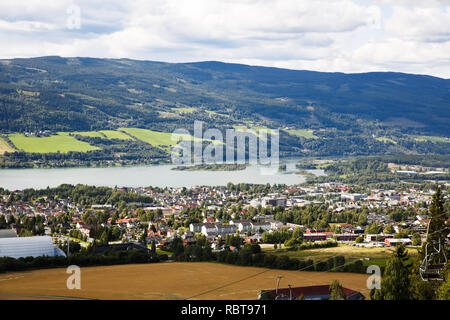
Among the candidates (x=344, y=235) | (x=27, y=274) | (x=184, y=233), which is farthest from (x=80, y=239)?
(x=344, y=235)

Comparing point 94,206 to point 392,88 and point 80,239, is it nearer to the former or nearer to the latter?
point 80,239

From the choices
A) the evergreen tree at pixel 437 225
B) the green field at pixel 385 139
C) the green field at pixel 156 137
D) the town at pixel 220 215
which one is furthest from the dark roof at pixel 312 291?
the green field at pixel 385 139

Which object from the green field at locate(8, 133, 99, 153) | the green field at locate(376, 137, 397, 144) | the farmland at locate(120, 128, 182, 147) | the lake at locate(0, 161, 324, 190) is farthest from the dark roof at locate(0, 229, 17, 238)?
the green field at locate(376, 137, 397, 144)

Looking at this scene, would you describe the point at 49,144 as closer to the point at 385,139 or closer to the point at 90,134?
the point at 90,134

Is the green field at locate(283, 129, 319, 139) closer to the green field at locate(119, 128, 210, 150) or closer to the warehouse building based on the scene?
the green field at locate(119, 128, 210, 150)

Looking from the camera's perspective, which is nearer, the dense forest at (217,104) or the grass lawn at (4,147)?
the grass lawn at (4,147)

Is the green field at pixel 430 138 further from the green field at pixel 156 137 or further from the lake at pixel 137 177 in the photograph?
the lake at pixel 137 177
